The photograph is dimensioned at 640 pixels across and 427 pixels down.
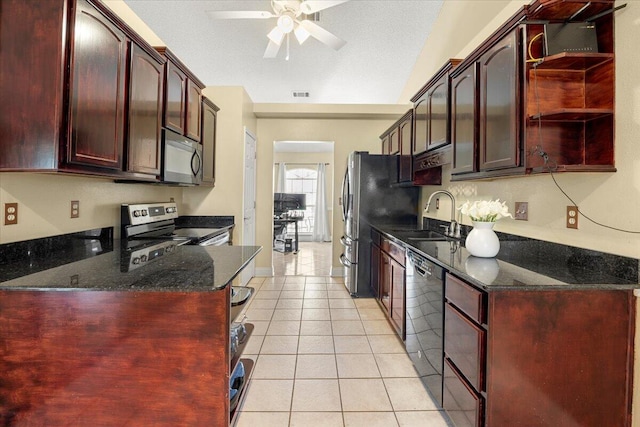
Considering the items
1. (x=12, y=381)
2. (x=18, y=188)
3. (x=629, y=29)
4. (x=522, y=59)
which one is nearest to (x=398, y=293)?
(x=522, y=59)

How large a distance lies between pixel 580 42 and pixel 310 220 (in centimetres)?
803

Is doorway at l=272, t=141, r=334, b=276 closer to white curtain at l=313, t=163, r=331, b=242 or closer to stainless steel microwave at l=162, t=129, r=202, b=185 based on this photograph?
white curtain at l=313, t=163, r=331, b=242

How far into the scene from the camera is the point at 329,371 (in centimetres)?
226

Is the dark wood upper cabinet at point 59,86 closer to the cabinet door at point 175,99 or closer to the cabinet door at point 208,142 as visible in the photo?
the cabinet door at point 175,99

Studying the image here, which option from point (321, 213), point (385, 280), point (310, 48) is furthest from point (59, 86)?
point (321, 213)

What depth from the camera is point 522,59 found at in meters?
1.63

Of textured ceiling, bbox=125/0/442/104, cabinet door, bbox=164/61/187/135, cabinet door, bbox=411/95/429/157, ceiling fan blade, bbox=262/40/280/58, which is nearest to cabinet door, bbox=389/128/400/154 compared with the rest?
cabinet door, bbox=411/95/429/157

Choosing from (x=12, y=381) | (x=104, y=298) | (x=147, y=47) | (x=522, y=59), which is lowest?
(x=12, y=381)

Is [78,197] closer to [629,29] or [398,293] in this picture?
[398,293]

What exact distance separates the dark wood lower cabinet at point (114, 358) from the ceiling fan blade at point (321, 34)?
8.46ft

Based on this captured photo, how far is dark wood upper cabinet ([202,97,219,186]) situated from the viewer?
3.39 m

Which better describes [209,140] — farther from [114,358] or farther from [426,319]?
[426,319]

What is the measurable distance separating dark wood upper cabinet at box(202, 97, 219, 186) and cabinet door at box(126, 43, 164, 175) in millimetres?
995

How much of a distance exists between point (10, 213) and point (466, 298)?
2.32 metres
